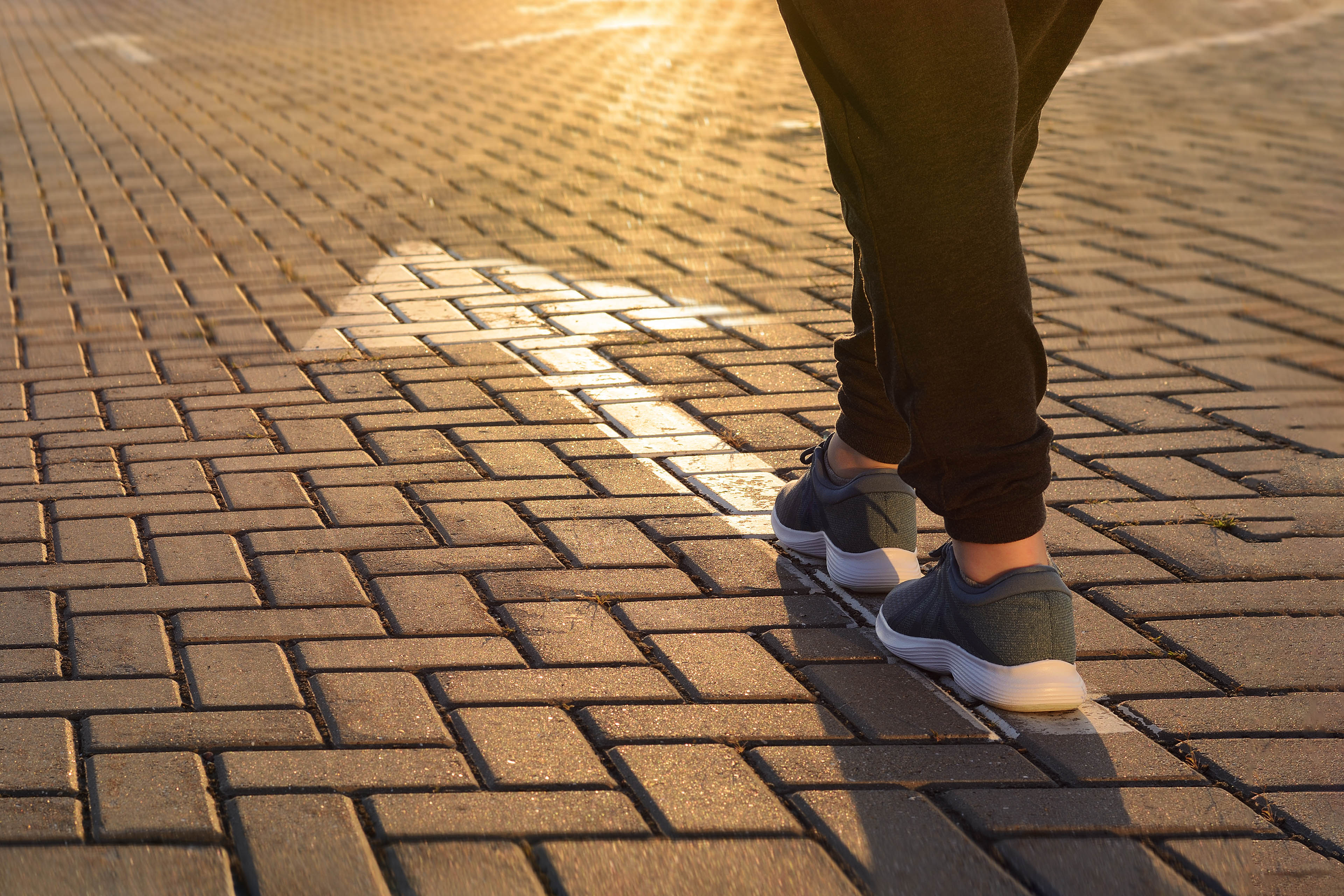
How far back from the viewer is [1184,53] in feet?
30.1

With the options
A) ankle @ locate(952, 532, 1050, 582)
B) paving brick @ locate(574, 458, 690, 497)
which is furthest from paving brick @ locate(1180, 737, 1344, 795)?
paving brick @ locate(574, 458, 690, 497)

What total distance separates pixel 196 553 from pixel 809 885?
1.40 m

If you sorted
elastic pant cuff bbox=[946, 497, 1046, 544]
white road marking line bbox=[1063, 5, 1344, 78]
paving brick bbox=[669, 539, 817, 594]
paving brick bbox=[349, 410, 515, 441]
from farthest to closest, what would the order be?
1. white road marking line bbox=[1063, 5, 1344, 78]
2. paving brick bbox=[349, 410, 515, 441]
3. paving brick bbox=[669, 539, 817, 594]
4. elastic pant cuff bbox=[946, 497, 1046, 544]

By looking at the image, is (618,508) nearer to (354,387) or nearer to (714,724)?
(714,724)

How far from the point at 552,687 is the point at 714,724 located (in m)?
0.26

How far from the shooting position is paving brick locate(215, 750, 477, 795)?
167 cm

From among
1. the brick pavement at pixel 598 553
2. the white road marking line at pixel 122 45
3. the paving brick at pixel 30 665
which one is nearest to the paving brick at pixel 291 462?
the brick pavement at pixel 598 553

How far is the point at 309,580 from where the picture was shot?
2266mm

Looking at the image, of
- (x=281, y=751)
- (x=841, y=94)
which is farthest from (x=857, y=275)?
(x=281, y=751)

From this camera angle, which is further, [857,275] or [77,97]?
[77,97]

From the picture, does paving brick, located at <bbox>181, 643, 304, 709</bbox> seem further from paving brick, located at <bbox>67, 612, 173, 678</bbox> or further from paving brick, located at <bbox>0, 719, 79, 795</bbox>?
paving brick, located at <bbox>0, 719, 79, 795</bbox>

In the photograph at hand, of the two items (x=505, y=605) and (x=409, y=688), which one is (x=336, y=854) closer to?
(x=409, y=688)

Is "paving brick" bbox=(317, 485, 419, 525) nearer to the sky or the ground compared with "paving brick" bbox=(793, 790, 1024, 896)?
nearer to the ground

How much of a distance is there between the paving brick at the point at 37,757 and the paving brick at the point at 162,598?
0.36m
